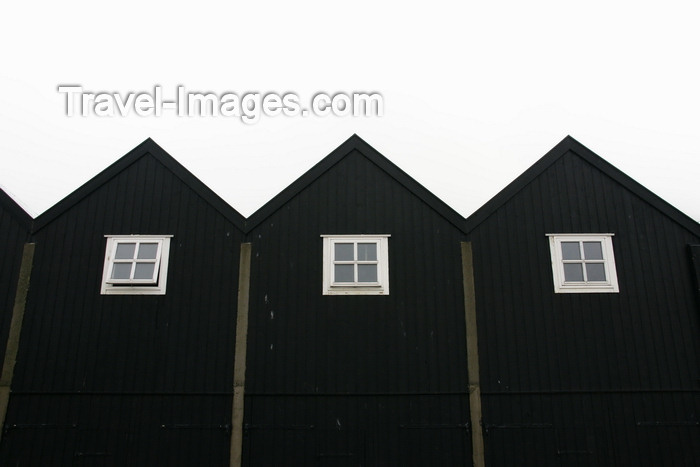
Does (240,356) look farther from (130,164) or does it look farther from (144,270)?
(130,164)

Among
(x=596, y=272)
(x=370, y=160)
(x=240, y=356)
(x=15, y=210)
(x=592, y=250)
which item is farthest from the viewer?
(x=370, y=160)

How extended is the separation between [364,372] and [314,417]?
1360 millimetres

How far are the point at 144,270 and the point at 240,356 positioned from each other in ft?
9.56

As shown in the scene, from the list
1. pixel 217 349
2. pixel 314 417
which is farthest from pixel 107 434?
pixel 314 417

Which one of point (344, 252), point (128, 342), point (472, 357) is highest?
point (344, 252)

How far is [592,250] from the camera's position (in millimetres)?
11953

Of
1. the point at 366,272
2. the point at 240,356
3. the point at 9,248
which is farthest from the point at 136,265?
the point at 366,272

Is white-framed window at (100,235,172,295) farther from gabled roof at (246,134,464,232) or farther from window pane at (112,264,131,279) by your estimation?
gabled roof at (246,134,464,232)

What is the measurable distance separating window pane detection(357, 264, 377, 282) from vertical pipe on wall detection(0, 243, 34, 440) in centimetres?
723

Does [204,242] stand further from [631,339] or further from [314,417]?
[631,339]

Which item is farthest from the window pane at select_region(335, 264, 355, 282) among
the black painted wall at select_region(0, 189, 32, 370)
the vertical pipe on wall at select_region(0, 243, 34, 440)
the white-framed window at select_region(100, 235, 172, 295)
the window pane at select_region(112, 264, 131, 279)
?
the black painted wall at select_region(0, 189, 32, 370)

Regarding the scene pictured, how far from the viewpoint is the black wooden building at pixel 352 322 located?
10.8m

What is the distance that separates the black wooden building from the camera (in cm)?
1077

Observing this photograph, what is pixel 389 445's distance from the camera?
35.3 feet
